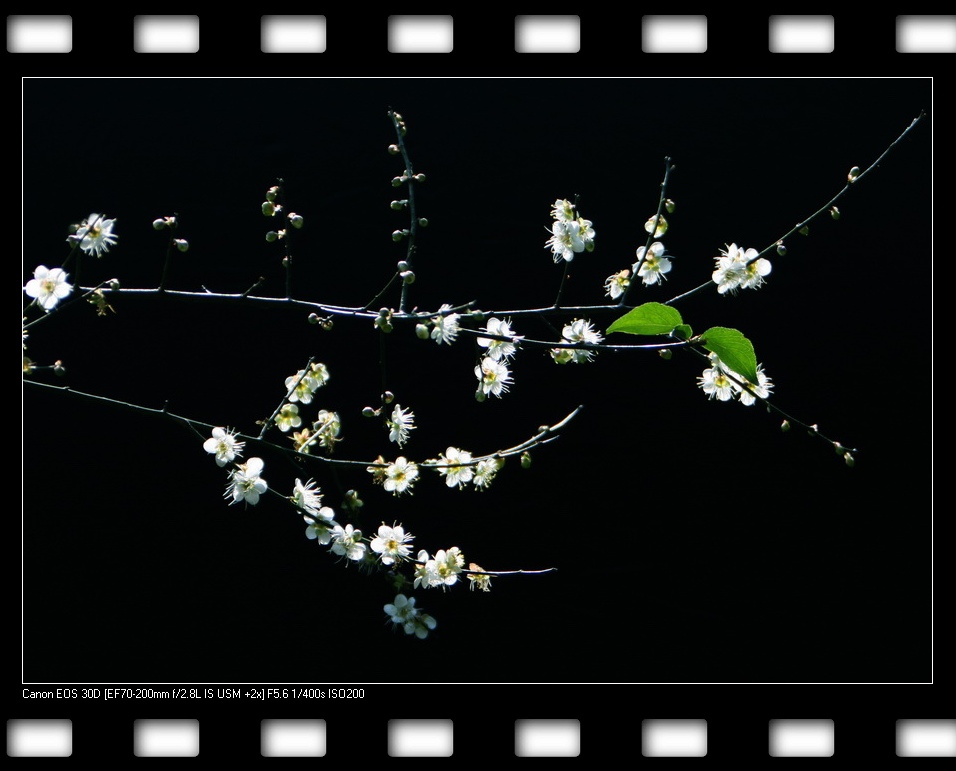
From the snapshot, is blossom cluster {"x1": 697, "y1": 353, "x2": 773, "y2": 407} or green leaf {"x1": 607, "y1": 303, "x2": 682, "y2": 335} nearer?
green leaf {"x1": 607, "y1": 303, "x2": 682, "y2": 335}

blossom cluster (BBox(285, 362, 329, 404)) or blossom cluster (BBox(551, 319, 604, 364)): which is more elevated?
blossom cluster (BBox(551, 319, 604, 364))

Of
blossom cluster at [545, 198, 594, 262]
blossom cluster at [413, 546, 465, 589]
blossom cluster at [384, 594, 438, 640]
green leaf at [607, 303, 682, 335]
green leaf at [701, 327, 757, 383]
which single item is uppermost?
blossom cluster at [545, 198, 594, 262]

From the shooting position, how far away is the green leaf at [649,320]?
1.00m

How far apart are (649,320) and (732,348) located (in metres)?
0.11

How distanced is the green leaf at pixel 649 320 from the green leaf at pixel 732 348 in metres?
0.05

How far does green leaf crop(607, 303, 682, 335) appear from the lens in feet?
3.28

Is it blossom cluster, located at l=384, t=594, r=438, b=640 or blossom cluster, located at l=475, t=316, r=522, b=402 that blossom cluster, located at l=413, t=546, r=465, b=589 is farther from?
blossom cluster, located at l=475, t=316, r=522, b=402

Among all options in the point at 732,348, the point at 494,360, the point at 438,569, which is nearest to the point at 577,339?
the point at 494,360

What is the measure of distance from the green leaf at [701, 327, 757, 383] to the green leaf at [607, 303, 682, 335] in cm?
5

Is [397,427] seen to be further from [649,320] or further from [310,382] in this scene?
[649,320]

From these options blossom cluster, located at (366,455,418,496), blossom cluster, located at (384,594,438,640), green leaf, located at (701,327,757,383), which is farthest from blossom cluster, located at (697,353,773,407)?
blossom cluster, located at (384,594,438,640)

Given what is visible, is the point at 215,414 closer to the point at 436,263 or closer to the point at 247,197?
the point at 247,197

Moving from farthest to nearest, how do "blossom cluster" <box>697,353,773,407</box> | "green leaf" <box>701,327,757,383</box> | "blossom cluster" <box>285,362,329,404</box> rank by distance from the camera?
1. "blossom cluster" <box>285,362,329,404</box>
2. "blossom cluster" <box>697,353,773,407</box>
3. "green leaf" <box>701,327,757,383</box>

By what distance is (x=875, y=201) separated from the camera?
1.64 metres
